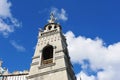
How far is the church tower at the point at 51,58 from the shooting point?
28.7 meters

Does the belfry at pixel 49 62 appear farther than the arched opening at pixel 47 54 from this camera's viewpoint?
No

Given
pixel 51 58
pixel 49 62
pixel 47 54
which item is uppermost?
pixel 47 54

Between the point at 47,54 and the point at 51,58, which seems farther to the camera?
the point at 47,54

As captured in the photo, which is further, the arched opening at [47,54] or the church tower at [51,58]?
the arched opening at [47,54]

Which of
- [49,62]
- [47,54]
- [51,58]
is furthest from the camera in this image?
[47,54]

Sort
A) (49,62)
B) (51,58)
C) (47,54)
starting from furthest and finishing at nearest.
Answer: (47,54)
(51,58)
(49,62)

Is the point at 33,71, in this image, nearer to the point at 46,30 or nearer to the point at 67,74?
the point at 67,74

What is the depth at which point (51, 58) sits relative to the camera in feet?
103

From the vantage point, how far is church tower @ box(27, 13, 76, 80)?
2873 centimetres

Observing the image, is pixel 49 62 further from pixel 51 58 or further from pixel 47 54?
pixel 47 54

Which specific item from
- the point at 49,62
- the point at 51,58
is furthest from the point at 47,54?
the point at 49,62

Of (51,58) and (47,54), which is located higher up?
(47,54)

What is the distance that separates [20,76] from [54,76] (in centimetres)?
457

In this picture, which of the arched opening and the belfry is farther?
the arched opening
